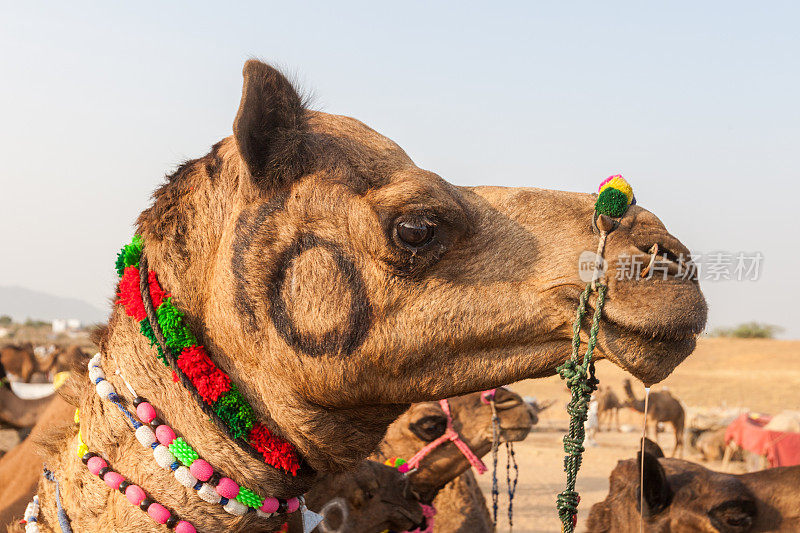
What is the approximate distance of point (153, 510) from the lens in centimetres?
225

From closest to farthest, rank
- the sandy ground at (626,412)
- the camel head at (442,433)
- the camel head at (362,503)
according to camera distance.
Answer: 1. the camel head at (362,503)
2. the camel head at (442,433)
3. the sandy ground at (626,412)

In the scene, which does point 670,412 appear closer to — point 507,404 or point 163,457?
point 507,404

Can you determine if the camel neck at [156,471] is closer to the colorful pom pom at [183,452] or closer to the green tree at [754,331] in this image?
the colorful pom pom at [183,452]

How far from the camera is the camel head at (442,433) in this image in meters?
6.35

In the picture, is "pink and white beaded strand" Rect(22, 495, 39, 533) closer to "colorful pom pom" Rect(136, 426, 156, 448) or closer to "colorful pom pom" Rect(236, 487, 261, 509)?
"colorful pom pom" Rect(136, 426, 156, 448)

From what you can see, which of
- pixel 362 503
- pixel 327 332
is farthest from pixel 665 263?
pixel 362 503

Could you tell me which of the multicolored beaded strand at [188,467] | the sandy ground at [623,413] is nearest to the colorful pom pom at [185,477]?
the multicolored beaded strand at [188,467]

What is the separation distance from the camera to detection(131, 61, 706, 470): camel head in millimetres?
2207

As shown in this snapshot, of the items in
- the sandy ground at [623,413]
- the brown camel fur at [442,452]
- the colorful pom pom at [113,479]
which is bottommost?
the sandy ground at [623,413]

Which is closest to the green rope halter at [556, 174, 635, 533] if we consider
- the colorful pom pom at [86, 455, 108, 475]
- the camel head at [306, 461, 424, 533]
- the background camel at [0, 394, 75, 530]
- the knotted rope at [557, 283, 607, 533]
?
the knotted rope at [557, 283, 607, 533]

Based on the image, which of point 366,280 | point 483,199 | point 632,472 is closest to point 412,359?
point 366,280

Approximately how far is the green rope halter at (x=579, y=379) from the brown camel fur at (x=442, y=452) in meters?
4.04

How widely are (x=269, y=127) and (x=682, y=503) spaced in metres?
3.48

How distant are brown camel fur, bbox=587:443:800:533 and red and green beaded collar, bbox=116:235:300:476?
105 inches
